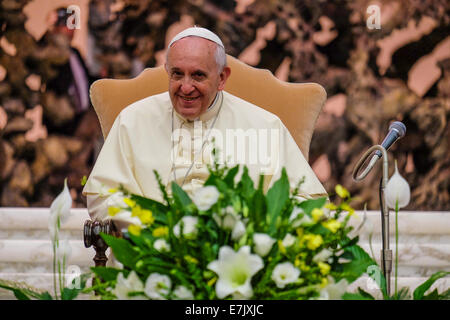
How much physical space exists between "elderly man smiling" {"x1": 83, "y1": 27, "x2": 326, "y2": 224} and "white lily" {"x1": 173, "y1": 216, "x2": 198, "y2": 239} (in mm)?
1546

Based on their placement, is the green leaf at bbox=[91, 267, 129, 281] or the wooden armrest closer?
the green leaf at bbox=[91, 267, 129, 281]

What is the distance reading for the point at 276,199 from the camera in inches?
57.4

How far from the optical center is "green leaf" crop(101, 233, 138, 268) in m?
1.46

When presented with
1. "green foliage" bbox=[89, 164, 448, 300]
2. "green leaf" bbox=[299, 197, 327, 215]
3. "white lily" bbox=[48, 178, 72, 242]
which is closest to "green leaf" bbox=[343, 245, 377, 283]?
"green foliage" bbox=[89, 164, 448, 300]

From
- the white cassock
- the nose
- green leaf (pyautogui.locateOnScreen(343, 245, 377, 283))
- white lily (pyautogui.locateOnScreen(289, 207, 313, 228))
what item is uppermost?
the nose

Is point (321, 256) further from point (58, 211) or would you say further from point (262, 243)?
point (58, 211)

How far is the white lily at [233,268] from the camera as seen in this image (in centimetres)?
130

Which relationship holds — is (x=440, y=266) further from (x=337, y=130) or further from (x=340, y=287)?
(x=340, y=287)

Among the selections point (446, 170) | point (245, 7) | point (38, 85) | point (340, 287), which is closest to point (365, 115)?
point (446, 170)

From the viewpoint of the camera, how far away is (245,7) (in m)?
5.05

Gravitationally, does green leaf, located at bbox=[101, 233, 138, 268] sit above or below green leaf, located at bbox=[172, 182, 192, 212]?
below

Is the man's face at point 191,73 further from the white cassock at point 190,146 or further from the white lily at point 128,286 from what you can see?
the white lily at point 128,286

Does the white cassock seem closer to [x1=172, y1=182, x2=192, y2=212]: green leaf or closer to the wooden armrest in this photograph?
the wooden armrest
